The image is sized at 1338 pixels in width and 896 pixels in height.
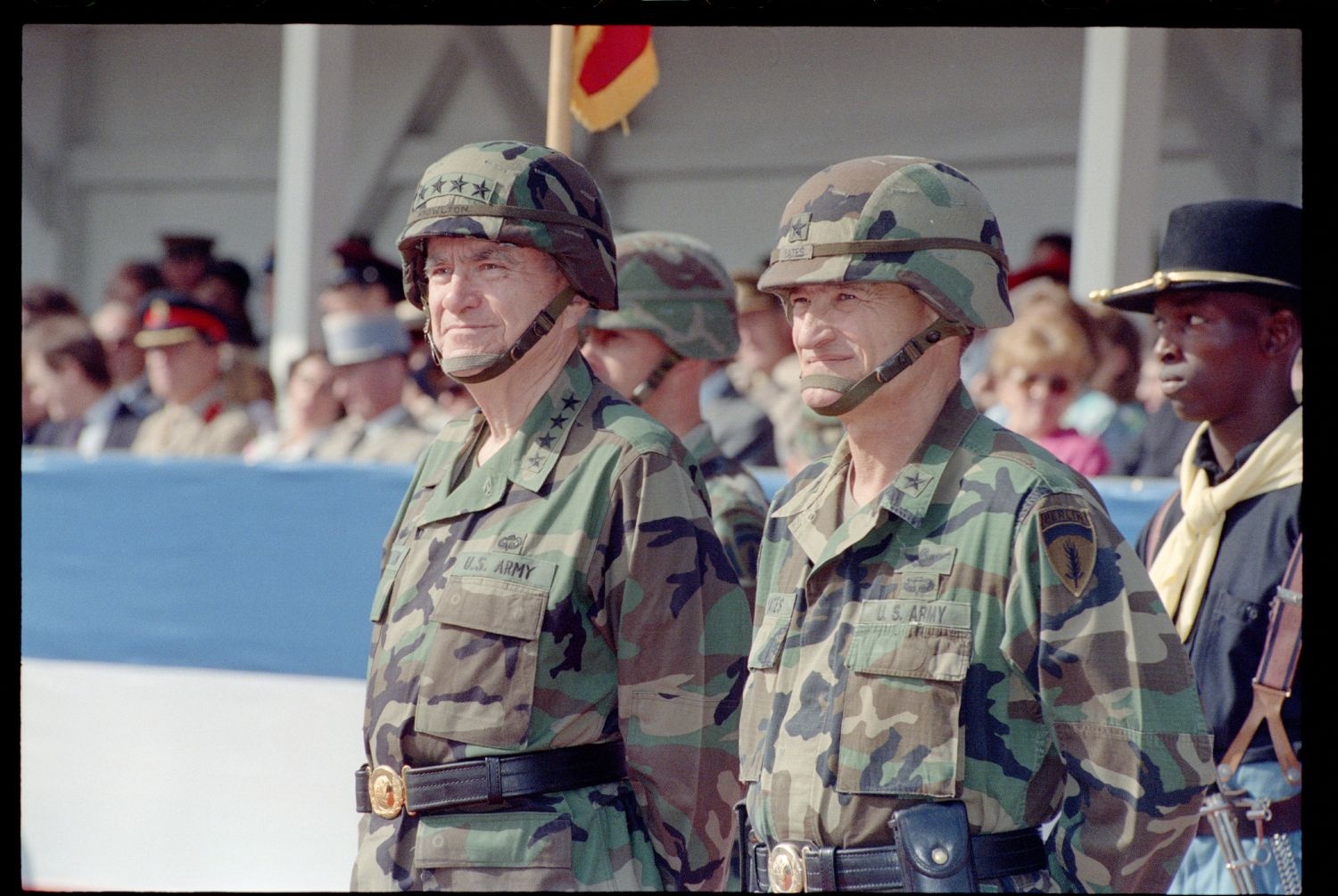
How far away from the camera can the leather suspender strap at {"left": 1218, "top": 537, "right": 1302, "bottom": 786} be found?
3707mm

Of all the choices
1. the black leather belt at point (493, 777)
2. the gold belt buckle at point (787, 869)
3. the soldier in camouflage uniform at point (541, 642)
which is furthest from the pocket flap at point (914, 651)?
the black leather belt at point (493, 777)

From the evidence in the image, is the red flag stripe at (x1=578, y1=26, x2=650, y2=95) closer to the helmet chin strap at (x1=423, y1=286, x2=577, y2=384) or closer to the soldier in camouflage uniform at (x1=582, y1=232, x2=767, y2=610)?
the soldier in camouflage uniform at (x1=582, y1=232, x2=767, y2=610)

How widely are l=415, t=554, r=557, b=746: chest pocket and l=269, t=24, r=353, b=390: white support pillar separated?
7.77 meters

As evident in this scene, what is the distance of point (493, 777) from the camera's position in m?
3.03

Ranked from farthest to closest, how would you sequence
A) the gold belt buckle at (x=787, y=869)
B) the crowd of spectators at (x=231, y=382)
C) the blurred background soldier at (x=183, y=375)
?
the blurred background soldier at (x=183, y=375) < the crowd of spectators at (x=231, y=382) < the gold belt buckle at (x=787, y=869)

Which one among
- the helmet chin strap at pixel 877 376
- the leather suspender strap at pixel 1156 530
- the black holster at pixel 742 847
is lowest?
the black holster at pixel 742 847

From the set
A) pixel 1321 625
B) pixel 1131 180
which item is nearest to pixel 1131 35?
pixel 1131 180

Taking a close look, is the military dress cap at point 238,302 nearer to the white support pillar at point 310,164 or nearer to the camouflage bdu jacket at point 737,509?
the white support pillar at point 310,164

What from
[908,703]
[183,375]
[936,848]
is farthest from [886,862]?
[183,375]

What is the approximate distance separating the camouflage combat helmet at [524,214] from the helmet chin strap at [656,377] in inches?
49.5

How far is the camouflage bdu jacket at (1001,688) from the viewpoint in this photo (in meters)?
2.71

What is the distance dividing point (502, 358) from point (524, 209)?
28cm

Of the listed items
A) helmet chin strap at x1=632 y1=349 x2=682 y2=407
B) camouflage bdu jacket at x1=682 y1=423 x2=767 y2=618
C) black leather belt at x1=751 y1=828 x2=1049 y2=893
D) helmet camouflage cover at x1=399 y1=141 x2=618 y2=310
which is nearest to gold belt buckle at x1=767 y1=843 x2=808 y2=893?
black leather belt at x1=751 y1=828 x2=1049 y2=893

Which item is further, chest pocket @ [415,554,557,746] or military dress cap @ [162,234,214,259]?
military dress cap @ [162,234,214,259]
